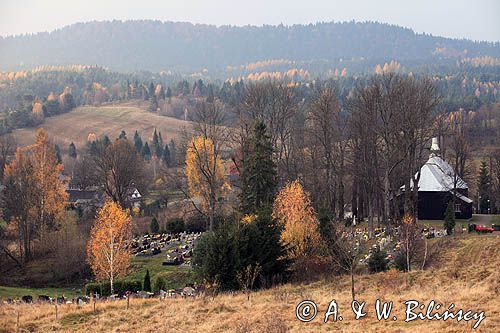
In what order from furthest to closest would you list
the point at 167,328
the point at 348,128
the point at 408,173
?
the point at 348,128 < the point at 408,173 < the point at 167,328

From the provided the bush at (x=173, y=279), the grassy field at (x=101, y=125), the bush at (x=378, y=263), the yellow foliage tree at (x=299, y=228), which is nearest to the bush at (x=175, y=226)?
the bush at (x=173, y=279)

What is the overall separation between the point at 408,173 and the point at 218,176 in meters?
18.0

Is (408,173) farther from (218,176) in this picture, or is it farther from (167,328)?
(167,328)

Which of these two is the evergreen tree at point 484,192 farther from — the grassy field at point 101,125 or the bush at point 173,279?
the grassy field at point 101,125

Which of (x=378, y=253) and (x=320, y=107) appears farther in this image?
(x=320, y=107)

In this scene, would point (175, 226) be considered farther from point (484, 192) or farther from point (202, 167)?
point (484, 192)

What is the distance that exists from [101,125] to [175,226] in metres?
90.0

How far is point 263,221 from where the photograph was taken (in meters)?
26.3

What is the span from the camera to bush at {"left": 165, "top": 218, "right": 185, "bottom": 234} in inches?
1896

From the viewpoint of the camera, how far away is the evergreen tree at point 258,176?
1384 inches

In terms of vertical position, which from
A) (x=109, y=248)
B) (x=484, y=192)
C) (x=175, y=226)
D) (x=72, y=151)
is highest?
(x=109, y=248)

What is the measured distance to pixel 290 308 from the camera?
750 inches

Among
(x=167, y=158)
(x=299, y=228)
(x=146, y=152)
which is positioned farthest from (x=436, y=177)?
(x=146, y=152)

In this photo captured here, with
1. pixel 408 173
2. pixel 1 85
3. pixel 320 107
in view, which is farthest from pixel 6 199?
pixel 1 85
